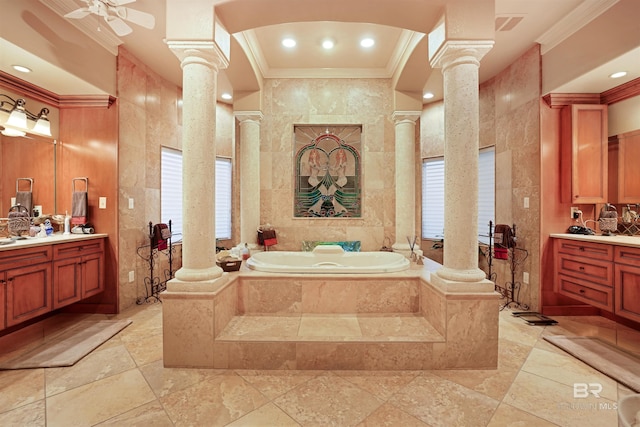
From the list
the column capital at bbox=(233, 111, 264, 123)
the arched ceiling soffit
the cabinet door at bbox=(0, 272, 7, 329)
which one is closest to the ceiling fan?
the arched ceiling soffit

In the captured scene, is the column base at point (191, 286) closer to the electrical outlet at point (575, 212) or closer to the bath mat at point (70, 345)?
the bath mat at point (70, 345)

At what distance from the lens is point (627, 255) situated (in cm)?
230

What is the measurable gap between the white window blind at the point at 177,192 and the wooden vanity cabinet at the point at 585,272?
4314 mm

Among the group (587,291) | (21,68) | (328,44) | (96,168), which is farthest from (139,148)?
(587,291)

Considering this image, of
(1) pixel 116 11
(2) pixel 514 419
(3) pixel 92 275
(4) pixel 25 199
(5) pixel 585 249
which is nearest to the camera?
(2) pixel 514 419

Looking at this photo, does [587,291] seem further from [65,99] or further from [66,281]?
[65,99]

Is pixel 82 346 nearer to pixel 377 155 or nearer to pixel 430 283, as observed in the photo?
pixel 430 283

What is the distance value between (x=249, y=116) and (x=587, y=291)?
13.7ft

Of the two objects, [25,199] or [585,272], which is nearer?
[585,272]

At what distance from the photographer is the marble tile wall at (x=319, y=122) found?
3900 mm

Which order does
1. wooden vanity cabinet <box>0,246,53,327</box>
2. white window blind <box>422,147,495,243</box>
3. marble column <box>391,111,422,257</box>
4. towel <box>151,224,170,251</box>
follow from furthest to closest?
white window blind <box>422,147,495,243</box>, marble column <box>391,111,422,257</box>, towel <box>151,224,170,251</box>, wooden vanity cabinet <box>0,246,53,327</box>

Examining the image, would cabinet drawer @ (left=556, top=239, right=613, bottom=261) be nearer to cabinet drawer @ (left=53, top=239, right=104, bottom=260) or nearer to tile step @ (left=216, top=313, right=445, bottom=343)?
tile step @ (left=216, top=313, right=445, bottom=343)

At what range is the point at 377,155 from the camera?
3930mm

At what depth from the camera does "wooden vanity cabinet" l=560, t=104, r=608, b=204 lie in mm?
2939
